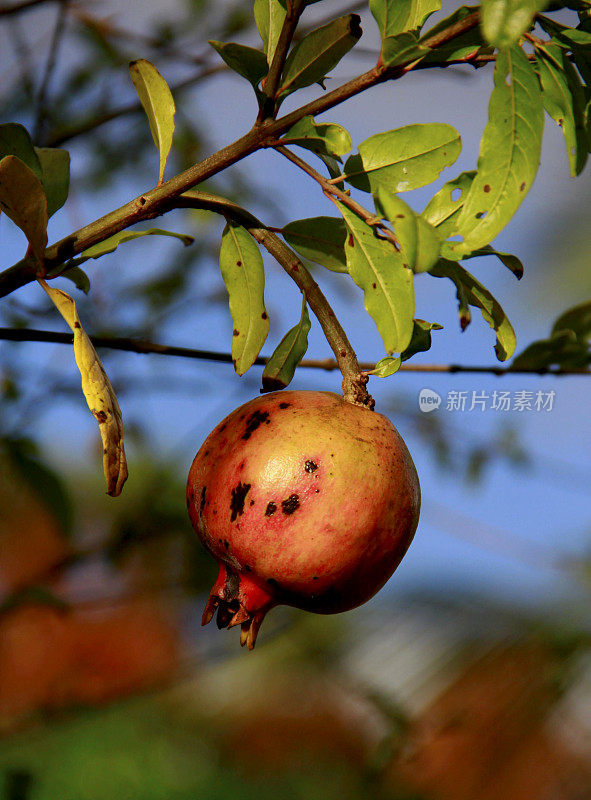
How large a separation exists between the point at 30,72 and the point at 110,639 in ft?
7.12

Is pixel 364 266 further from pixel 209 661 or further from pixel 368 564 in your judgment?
pixel 209 661

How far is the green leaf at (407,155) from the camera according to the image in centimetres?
39

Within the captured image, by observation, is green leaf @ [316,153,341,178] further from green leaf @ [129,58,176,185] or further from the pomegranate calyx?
the pomegranate calyx

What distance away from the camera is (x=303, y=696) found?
6.33ft

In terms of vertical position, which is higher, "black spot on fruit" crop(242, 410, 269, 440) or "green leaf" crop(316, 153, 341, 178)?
"green leaf" crop(316, 153, 341, 178)

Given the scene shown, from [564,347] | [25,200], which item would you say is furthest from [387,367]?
[564,347]

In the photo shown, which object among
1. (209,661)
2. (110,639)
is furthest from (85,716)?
(110,639)

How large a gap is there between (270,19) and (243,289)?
166 millimetres

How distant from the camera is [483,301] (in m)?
0.44

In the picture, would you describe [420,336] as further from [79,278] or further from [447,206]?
[79,278]

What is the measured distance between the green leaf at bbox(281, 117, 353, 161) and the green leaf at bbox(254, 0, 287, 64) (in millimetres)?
65

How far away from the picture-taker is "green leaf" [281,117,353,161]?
15.2 inches

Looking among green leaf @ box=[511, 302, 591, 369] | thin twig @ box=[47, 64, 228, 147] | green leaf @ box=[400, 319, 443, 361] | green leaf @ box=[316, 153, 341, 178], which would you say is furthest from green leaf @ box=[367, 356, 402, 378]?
thin twig @ box=[47, 64, 228, 147]

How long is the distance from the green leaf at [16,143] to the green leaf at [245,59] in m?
0.15
